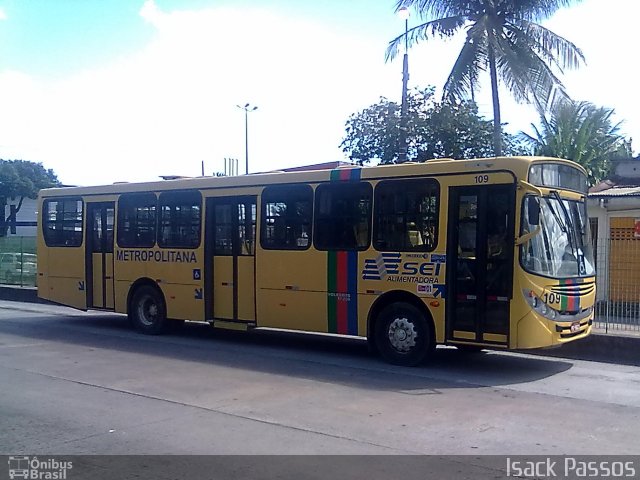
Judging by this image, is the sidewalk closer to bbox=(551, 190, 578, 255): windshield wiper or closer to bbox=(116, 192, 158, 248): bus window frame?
bbox=(551, 190, 578, 255): windshield wiper

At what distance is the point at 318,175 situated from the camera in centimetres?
1265

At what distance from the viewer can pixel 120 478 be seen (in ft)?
20.3

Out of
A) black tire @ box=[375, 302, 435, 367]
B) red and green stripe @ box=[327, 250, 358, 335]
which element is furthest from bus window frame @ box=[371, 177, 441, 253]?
black tire @ box=[375, 302, 435, 367]

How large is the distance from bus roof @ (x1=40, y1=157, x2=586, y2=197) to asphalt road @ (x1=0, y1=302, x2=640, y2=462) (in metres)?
3.06

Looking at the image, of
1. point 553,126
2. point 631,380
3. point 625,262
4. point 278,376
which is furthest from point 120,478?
point 553,126

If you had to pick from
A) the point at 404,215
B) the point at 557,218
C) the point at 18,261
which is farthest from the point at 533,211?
the point at 18,261

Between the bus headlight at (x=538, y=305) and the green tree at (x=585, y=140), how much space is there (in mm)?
20565

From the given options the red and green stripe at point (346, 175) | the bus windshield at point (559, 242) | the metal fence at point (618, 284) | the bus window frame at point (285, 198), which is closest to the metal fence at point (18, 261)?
the bus window frame at point (285, 198)

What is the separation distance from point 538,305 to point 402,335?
2.20m

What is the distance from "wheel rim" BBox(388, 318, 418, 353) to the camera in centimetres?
1142

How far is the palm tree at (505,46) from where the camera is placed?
75.7 ft

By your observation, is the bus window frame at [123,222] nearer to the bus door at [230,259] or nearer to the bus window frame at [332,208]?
the bus door at [230,259]

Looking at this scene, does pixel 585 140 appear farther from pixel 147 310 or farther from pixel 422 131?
pixel 147 310

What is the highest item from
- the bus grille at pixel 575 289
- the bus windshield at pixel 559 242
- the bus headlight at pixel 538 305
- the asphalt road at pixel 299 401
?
the bus windshield at pixel 559 242
